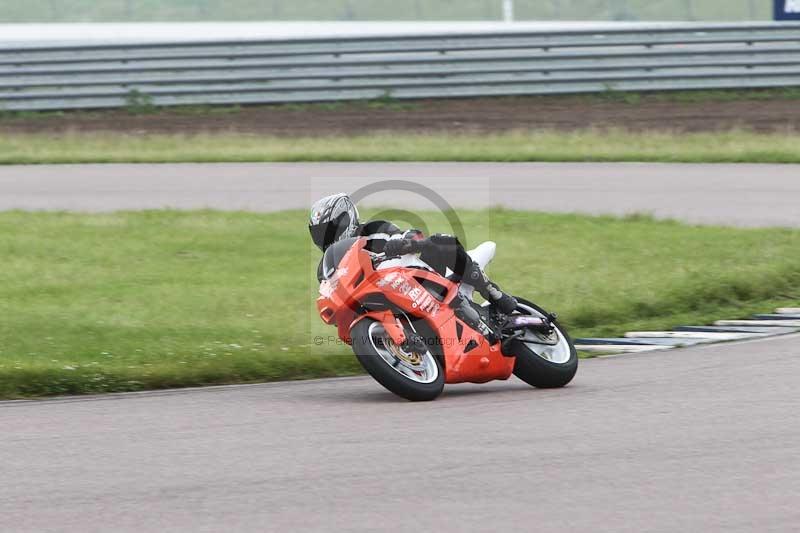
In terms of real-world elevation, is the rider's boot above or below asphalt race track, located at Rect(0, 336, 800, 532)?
above

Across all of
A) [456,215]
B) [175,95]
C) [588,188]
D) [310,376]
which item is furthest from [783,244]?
[175,95]

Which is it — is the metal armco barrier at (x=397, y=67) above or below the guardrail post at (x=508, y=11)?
below

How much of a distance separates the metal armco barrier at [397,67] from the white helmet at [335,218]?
56.2 feet

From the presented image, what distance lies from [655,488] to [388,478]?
1202mm

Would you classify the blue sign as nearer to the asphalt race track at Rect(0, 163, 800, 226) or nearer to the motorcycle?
the asphalt race track at Rect(0, 163, 800, 226)

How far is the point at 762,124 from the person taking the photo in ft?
76.3

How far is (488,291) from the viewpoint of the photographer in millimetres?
8305

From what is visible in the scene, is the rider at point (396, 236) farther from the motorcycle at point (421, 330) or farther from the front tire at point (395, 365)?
the front tire at point (395, 365)

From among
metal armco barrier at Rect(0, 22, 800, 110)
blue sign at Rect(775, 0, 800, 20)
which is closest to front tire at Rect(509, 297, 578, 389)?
metal armco barrier at Rect(0, 22, 800, 110)

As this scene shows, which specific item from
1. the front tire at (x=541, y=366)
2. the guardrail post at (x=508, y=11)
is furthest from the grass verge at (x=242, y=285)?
the guardrail post at (x=508, y=11)

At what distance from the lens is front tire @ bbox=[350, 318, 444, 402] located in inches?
302

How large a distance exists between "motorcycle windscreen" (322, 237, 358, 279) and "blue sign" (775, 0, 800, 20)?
22463 millimetres

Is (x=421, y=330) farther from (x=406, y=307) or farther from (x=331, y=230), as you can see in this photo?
(x=331, y=230)

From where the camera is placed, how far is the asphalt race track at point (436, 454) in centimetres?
529
